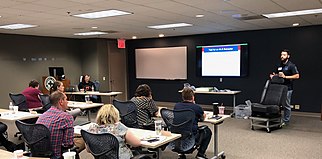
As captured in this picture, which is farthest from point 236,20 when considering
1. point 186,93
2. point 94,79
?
point 94,79

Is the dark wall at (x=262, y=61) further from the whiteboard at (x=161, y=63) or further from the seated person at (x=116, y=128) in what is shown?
the seated person at (x=116, y=128)

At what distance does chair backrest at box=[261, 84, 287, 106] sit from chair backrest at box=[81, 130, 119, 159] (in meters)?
5.02

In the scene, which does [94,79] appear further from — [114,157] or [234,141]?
[114,157]

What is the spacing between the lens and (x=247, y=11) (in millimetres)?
5367

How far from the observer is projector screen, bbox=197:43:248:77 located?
883 centimetres

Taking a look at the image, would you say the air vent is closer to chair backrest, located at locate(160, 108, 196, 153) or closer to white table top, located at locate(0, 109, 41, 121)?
chair backrest, located at locate(160, 108, 196, 153)

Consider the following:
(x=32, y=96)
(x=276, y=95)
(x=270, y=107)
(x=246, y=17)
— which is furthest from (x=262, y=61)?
(x=32, y=96)

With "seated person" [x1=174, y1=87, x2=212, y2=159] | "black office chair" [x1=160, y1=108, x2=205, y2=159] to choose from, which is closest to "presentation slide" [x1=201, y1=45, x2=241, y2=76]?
"seated person" [x1=174, y1=87, x2=212, y2=159]

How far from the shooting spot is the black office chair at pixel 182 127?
12.0 ft

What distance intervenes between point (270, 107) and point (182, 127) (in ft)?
11.0

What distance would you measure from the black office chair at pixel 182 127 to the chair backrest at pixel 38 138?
59.7 inches

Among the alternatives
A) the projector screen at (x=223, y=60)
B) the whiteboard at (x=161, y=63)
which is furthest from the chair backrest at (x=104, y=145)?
the whiteboard at (x=161, y=63)

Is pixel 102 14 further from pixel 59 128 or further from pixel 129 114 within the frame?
pixel 59 128

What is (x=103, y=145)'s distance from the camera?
8.62ft
